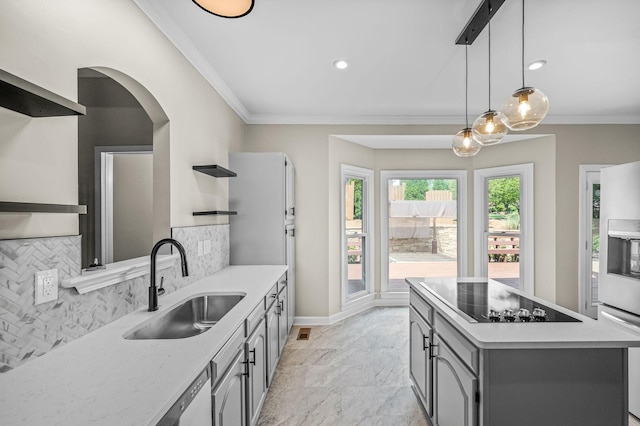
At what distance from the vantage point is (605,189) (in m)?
2.52

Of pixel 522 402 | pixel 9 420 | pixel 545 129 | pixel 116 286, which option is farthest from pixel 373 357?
pixel 545 129

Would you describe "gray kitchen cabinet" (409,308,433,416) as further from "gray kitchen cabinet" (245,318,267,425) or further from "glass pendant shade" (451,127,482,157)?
"glass pendant shade" (451,127,482,157)

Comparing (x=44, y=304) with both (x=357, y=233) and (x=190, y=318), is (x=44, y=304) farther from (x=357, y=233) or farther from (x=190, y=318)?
(x=357, y=233)

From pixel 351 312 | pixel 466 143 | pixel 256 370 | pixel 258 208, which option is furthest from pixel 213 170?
pixel 351 312

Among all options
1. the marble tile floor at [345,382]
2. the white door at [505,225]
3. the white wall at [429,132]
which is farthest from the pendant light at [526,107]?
the white door at [505,225]

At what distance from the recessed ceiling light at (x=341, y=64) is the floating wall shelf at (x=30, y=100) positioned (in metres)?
2.05

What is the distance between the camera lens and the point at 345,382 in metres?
2.71

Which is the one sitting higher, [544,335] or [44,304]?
[44,304]

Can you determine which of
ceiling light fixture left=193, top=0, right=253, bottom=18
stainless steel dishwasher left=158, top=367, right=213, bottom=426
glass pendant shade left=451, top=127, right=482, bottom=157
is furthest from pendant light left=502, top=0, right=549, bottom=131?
stainless steel dishwasher left=158, top=367, right=213, bottom=426

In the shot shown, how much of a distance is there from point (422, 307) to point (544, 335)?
857 mm

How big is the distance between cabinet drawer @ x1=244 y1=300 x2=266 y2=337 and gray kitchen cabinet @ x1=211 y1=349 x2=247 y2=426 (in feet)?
0.41

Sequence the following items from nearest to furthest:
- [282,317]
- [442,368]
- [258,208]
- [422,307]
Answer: [442,368] → [422,307] → [282,317] → [258,208]

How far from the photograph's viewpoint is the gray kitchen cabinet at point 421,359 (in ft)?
6.56

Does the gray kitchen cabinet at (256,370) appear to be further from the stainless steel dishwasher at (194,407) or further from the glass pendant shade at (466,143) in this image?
the glass pendant shade at (466,143)
